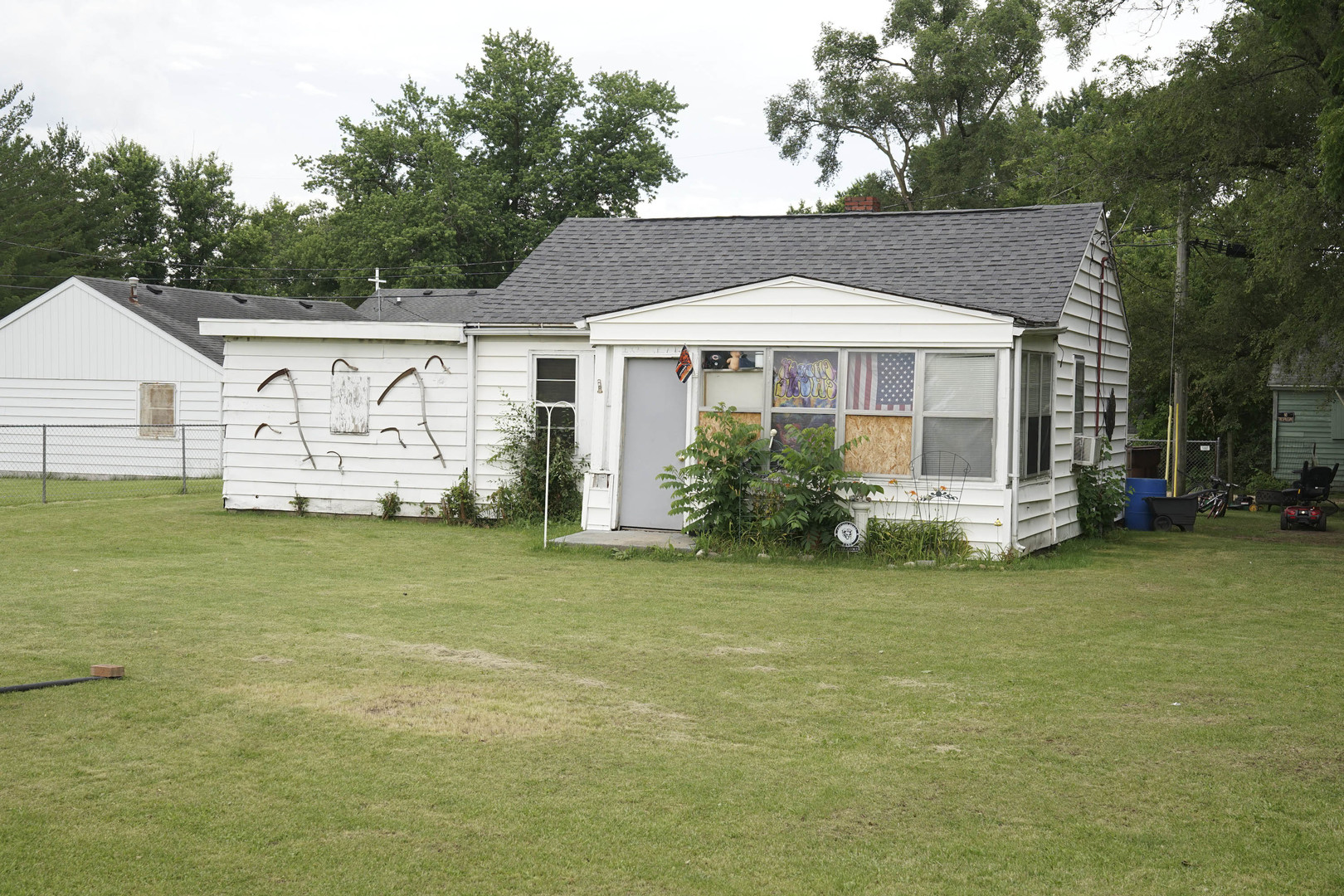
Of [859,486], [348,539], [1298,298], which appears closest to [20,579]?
[348,539]

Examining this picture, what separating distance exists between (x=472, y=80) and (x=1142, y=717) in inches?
1968

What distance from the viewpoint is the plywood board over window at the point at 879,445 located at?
13031 mm

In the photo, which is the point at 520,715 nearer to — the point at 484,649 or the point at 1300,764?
the point at 484,649

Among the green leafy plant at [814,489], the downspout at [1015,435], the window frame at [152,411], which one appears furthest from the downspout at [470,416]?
the window frame at [152,411]

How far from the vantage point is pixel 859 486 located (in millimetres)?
12828

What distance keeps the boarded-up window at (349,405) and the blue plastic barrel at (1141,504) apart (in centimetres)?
1117

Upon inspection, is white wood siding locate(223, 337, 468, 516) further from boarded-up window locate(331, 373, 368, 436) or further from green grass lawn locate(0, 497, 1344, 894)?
green grass lawn locate(0, 497, 1344, 894)

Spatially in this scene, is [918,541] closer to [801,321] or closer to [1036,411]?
[1036,411]

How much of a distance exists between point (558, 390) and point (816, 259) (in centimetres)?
391

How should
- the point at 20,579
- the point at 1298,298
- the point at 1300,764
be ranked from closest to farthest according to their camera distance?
the point at 1300,764, the point at 20,579, the point at 1298,298

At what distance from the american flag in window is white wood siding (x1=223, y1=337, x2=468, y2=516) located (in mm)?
5771

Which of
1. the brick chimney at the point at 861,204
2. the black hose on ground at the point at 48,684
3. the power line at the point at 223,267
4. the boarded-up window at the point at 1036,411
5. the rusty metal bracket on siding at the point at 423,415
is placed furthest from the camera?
the power line at the point at 223,267

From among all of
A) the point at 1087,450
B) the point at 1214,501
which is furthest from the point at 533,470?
the point at 1214,501

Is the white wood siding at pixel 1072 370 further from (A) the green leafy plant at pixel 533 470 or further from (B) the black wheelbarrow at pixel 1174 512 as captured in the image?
(A) the green leafy plant at pixel 533 470
